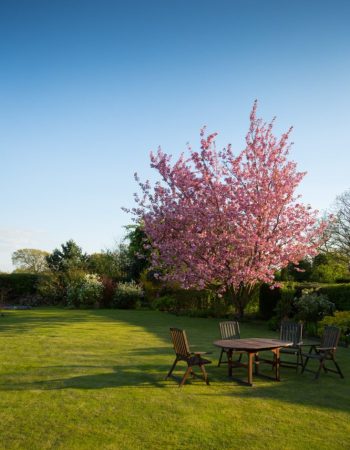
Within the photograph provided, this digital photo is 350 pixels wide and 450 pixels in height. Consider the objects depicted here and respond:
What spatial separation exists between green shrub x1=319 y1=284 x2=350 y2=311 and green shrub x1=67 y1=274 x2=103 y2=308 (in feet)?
46.9

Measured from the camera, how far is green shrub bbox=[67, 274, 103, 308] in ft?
84.6

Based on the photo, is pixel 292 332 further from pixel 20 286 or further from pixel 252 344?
pixel 20 286

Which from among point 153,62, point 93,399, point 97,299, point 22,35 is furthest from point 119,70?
point 97,299

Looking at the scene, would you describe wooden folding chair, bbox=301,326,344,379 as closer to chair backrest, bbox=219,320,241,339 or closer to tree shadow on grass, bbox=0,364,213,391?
chair backrest, bbox=219,320,241,339

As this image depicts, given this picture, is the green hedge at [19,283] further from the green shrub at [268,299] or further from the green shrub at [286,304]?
the green shrub at [286,304]

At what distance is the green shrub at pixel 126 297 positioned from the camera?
26.5 m

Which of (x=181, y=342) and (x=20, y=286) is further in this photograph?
(x=20, y=286)

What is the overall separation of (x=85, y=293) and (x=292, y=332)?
18.0m

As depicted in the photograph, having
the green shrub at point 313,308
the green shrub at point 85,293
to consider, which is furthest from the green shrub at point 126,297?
the green shrub at point 313,308

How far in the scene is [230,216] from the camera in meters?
17.5

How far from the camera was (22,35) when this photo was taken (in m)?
11.3

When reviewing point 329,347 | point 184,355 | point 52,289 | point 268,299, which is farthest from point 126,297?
point 184,355

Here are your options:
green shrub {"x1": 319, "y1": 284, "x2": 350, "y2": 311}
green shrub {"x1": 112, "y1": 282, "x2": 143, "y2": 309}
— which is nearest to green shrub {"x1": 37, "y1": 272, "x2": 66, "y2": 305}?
green shrub {"x1": 112, "y1": 282, "x2": 143, "y2": 309}

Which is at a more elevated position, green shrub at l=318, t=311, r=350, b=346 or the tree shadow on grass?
green shrub at l=318, t=311, r=350, b=346
